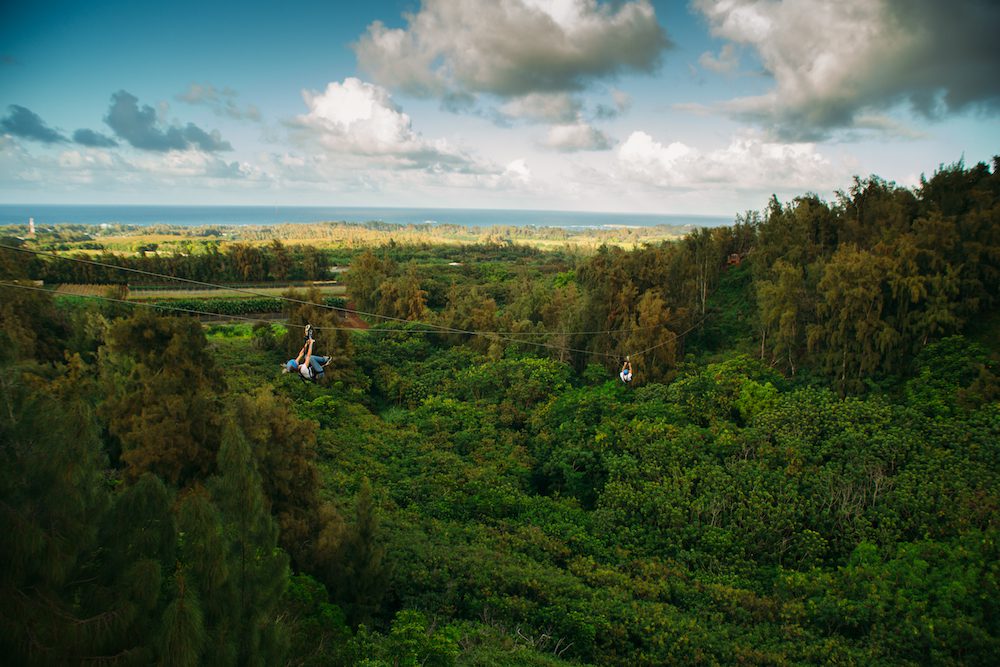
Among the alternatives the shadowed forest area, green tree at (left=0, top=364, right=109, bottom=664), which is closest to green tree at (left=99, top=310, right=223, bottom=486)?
the shadowed forest area

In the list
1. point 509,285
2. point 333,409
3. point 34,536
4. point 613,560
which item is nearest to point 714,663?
point 613,560

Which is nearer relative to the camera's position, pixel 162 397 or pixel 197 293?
pixel 162 397

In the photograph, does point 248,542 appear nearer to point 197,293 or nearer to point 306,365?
point 306,365

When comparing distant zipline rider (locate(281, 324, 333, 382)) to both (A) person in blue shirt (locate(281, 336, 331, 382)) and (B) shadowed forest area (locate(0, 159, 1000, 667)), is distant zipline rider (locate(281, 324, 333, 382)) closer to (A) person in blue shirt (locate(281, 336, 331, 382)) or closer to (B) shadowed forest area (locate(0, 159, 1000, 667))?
(A) person in blue shirt (locate(281, 336, 331, 382))

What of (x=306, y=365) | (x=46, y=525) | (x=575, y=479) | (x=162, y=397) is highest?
(x=306, y=365)

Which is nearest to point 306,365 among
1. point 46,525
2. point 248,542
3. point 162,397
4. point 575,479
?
point 248,542

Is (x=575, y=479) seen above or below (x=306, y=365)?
below

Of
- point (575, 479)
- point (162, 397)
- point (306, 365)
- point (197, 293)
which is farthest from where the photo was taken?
point (197, 293)

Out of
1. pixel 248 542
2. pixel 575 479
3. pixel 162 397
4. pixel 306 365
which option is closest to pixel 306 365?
pixel 306 365

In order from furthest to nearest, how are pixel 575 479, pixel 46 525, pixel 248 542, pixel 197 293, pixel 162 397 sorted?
pixel 197 293
pixel 575 479
pixel 162 397
pixel 248 542
pixel 46 525
